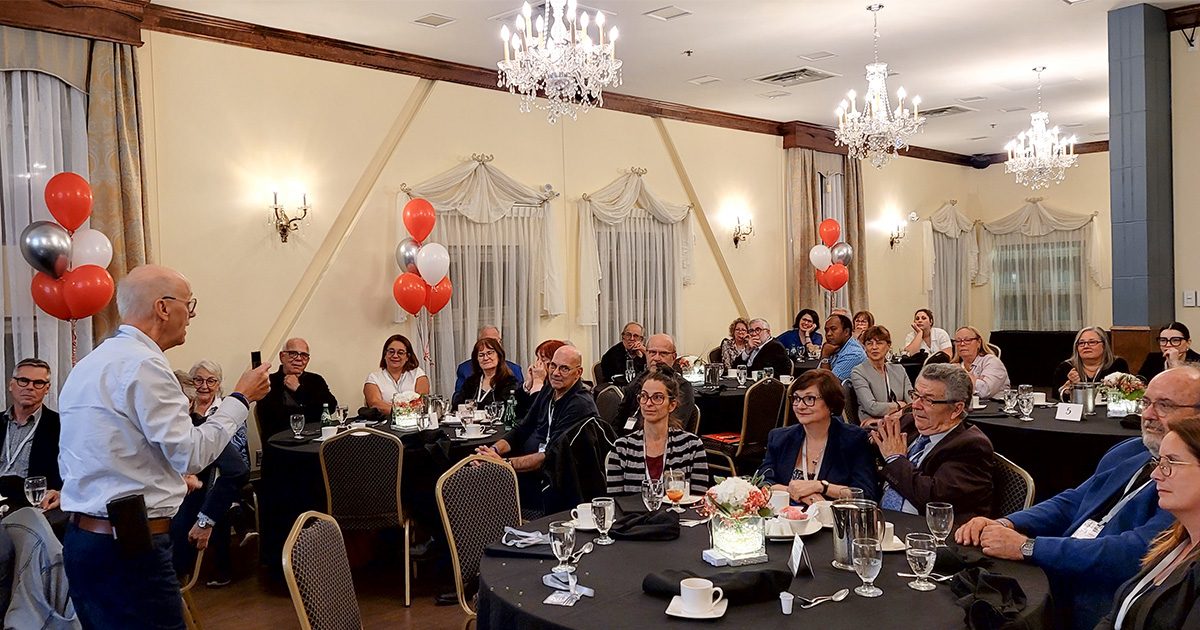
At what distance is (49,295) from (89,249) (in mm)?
364

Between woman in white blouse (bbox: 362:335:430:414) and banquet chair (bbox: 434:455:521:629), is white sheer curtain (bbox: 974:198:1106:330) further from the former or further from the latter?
banquet chair (bbox: 434:455:521:629)

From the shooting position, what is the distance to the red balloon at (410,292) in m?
7.86

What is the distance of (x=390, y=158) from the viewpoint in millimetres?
8328

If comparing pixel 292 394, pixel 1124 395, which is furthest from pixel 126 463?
pixel 1124 395

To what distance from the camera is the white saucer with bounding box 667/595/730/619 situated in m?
2.43

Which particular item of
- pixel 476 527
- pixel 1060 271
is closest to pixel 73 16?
pixel 476 527

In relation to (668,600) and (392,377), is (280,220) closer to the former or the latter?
(392,377)

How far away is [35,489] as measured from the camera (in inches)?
153

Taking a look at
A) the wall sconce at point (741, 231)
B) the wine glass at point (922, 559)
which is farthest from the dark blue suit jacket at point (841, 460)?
the wall sconce at point (741, 231)

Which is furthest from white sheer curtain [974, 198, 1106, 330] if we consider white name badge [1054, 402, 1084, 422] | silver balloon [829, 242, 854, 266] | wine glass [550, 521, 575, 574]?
wine glass [550, 521, 575, 574]

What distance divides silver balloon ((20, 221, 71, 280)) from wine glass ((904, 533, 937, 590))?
5.30 m

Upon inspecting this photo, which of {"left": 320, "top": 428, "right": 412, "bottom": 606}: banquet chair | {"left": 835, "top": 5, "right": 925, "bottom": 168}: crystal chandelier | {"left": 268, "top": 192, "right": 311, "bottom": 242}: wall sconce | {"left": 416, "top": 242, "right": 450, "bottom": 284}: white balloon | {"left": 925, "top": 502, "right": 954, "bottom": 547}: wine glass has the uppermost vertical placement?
{"left": 835, "top": 5, "right": 925, "bottom": 168}: crystal chandelier

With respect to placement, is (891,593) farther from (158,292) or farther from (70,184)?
(70,184)

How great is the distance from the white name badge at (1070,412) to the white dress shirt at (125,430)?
15.5ft
